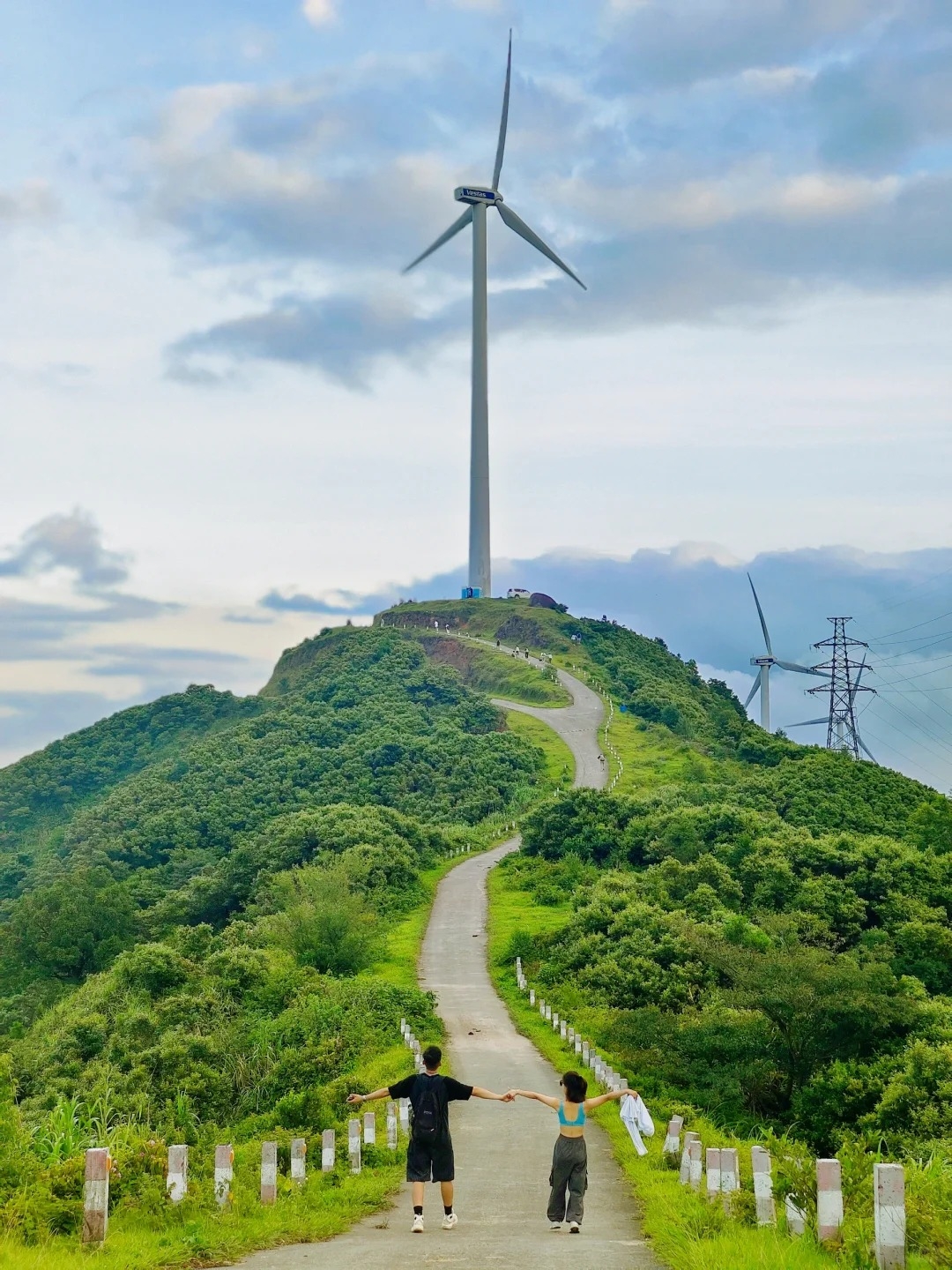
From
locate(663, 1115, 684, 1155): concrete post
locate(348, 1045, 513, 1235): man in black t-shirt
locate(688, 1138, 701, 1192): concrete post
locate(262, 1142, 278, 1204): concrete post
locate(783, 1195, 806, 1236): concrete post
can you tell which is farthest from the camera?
locate(663, 1115, 684, 1155): concrete post

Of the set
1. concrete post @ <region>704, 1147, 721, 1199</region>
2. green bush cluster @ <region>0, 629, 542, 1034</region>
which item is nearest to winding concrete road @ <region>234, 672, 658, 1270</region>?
concrete post @ <region>704, 1147, 721, 1199</region>

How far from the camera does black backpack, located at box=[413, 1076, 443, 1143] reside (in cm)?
1541

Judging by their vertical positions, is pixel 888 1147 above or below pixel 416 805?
below

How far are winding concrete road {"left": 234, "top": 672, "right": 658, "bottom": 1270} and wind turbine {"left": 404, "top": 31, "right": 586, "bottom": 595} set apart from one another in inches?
3655

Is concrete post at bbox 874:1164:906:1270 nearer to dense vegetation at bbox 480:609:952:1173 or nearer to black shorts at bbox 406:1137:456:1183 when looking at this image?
black shorts at bbox 406:1137:456:1183

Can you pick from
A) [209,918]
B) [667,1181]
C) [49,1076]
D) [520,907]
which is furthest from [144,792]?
[667,1181]

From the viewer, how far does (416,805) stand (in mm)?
99250

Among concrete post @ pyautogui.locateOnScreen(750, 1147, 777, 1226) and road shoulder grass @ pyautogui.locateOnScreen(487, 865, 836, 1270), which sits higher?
concrete post @ pyautogui.locateOnScreen(750, 1147, 777, 1226)

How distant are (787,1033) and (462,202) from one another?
110680 mm

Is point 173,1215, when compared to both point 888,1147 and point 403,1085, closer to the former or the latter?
point 403,1085

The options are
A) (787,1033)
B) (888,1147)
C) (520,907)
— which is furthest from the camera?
(520,907)

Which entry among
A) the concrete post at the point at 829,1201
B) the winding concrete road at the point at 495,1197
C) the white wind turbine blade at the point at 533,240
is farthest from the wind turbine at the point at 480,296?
the concrete post at the point at 829,1201

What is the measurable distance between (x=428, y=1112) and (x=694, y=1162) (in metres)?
5.42

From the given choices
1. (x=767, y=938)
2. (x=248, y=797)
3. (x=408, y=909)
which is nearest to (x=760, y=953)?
(x=767, y=938)
